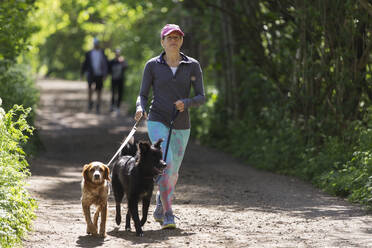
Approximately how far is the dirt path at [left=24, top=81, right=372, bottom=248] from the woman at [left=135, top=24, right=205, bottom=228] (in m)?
0.57

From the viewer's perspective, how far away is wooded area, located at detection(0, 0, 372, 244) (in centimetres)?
1229

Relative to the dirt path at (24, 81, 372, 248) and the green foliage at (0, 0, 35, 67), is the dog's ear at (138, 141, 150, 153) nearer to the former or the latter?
the dirt path at (24, 81, 372, 248)

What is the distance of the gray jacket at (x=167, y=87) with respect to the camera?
7766 mm

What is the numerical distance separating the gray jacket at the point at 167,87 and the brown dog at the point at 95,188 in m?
0.88

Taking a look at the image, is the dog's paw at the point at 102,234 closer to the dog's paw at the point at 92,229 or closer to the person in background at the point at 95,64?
the dog's paw at the point at 92,229

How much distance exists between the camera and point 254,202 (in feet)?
33.7

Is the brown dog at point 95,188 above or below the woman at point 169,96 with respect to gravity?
below

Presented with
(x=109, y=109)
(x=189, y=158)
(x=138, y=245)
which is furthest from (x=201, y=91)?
(x=109, y=109)

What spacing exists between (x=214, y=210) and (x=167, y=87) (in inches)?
91.1

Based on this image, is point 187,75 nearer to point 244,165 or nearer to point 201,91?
point 201,91

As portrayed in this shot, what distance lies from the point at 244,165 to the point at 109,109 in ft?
41.3

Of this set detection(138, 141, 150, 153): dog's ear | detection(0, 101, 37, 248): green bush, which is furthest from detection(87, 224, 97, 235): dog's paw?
detection(138, 141, 150, 153): dog's ear

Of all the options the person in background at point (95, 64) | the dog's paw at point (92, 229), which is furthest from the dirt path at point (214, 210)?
the person in background at point (95, 64)

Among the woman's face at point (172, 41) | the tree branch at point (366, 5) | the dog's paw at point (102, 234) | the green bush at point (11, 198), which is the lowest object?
the dog's paw at point (102, 234)
